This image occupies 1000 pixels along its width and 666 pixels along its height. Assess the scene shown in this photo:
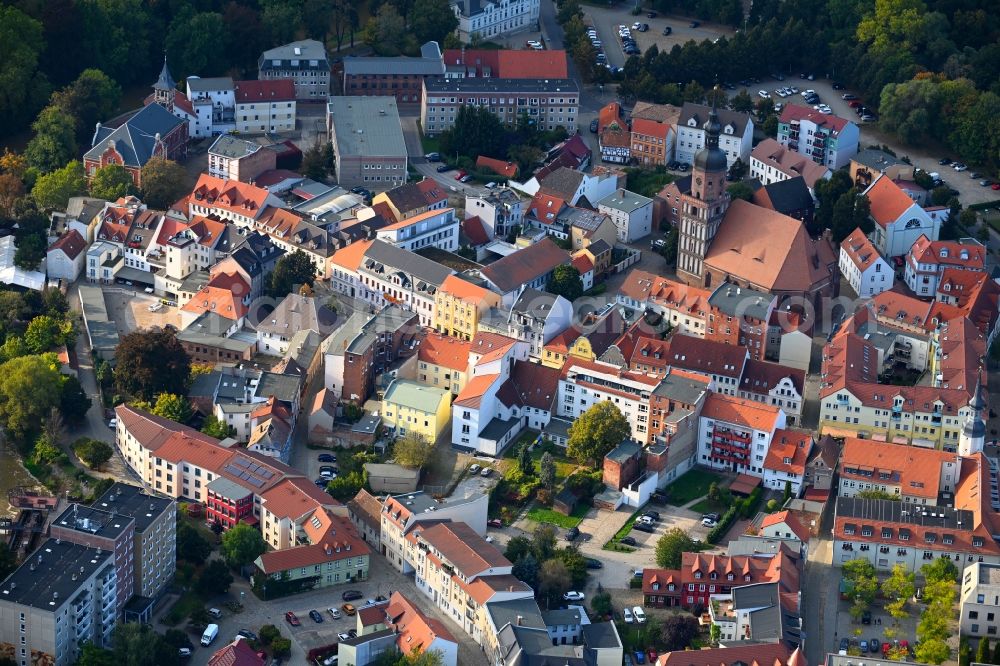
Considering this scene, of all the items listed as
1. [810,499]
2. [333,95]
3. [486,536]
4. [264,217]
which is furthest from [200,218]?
[810,499]

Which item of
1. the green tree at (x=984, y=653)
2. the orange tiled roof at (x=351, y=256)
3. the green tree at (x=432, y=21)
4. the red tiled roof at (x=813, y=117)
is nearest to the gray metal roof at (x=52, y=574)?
the orange tiled roof at (x=351, y=256)

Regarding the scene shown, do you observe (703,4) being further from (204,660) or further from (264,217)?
(204,660)

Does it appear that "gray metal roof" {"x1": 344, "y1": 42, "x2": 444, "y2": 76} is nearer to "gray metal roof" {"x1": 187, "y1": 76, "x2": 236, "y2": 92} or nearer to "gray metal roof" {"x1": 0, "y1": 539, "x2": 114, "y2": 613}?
"gray metal roof" {"x1": 187, "y1": 76, "x2": 236, "y2": 92}

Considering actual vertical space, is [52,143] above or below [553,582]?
→ above

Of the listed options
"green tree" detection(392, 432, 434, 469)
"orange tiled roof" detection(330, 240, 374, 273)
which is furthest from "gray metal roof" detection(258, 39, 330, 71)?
"green tree" detection(392, 432, 434, 469)

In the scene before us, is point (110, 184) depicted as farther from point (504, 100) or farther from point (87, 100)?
point (504, 100)

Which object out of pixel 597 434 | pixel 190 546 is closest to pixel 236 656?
pixel 190 546
